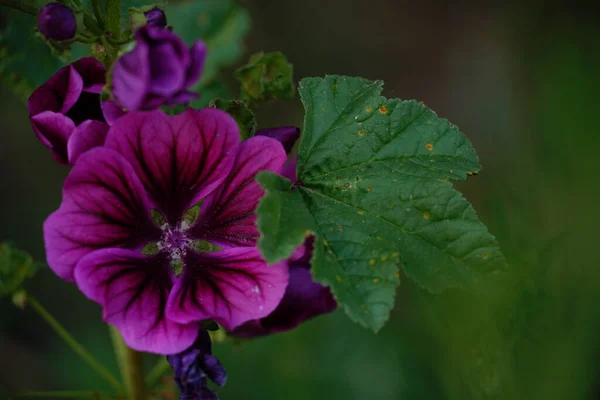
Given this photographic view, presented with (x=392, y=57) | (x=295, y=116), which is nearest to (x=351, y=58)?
(x=392, y=57)

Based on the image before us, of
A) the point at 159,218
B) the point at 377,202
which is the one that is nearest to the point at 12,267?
the point at 159,218

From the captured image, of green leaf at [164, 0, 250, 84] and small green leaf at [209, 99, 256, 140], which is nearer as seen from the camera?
small green leaf at [209, 99, 256, 140]

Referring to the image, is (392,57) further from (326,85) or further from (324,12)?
(326,85)

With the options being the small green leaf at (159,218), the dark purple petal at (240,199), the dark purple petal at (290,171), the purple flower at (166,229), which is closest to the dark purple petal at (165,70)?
the purple flower at (166,229)

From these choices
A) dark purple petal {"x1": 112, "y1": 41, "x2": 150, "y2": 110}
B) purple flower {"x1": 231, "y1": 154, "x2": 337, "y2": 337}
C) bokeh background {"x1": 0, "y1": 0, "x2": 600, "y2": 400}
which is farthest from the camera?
bokeh background {"x1": 0, "y1": 0, "x2": 600, "y2": 400}

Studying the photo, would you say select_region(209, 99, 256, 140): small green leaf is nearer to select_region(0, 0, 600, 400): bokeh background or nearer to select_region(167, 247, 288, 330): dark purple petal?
select_region(167, 247, 288, 330): dark purple petal

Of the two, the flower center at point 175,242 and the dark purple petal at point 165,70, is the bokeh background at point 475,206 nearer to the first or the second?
the flower center at point 175,242

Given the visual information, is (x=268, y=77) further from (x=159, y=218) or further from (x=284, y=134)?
(x=159, y=218)

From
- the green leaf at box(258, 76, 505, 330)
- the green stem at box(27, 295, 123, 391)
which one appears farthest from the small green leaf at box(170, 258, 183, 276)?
the green stem at box(27, 295, 123, 391)
